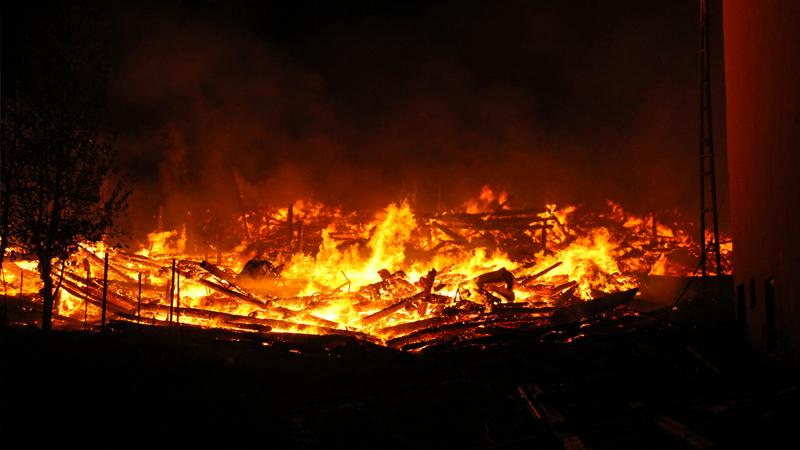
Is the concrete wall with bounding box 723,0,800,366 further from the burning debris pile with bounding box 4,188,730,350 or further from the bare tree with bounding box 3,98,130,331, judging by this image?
the bare tree with bounding box 3,98,130,331

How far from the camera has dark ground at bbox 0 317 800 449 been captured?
6.01 m

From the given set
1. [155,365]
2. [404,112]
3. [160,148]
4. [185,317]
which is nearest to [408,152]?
[404,112]

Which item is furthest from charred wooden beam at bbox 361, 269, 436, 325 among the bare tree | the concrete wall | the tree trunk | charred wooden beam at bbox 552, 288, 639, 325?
the concrete wall

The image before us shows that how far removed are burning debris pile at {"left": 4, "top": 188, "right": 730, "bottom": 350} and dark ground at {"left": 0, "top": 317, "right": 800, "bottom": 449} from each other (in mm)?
1217

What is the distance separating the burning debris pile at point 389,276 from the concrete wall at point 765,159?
3.32m

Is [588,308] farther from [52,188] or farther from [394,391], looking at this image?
[52,188]

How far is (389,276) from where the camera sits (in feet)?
46.2

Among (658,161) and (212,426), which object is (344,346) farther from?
(658,161)

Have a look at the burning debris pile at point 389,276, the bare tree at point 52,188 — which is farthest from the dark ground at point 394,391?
the bare tree at point 52,188

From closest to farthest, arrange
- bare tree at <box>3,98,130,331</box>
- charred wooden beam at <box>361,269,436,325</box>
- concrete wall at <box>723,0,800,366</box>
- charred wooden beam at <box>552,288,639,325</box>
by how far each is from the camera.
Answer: concrete wall at <box>723,0,800,366</box> < bare tree at <box>3,98,130,331</box> < charred wooden beam at <box>552,288,639,325</box> < charred wooden beam at <box>361,269,436,325</box>

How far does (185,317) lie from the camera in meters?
11.3

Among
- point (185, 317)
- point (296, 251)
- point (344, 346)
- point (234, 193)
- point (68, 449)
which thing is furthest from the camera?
point (234, 193)

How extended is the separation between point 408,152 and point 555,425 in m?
23.3

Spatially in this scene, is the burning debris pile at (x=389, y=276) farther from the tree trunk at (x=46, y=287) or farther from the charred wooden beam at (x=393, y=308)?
the tree trunk at (x=46, y=287)
